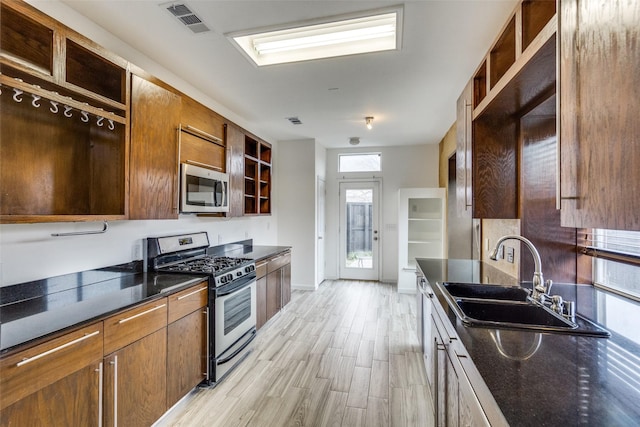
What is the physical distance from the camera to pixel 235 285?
260cm

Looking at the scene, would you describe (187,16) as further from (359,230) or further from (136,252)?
(359,230)

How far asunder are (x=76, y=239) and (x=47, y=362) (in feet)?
3.22

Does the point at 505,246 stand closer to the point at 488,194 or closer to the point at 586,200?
the point at 488,194

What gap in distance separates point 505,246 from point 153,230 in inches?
119

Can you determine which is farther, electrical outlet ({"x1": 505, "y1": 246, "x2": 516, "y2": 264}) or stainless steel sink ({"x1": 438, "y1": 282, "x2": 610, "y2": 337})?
electrical outlet ({"x1": 505, "y1": 246, "x2": 516, "y2": 264})

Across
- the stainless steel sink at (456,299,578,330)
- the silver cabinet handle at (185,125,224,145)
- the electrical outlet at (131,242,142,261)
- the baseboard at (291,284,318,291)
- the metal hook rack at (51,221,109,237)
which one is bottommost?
the baseboard at (291,284,318,291)

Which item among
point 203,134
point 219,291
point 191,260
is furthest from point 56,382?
point 203,134

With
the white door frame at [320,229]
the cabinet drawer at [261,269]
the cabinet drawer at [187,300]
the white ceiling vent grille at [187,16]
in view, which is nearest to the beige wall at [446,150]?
the white door frame at [320,229]

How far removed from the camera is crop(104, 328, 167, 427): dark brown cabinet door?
151cm

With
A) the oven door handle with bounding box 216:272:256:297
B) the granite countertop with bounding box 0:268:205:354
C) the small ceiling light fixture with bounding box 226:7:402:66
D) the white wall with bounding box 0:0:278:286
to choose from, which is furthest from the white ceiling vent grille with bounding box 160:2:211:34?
the oven door handle with bounding box 216:272:256:297


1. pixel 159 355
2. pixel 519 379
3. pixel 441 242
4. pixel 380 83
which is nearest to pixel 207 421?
pixel 159 355

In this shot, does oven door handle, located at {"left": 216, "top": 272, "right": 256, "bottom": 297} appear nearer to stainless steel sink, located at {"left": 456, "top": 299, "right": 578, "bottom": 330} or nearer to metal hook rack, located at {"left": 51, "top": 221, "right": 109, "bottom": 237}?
metal hook rack, located at {"left": 51, "top": 221, "right": 109, "bottom": 237}

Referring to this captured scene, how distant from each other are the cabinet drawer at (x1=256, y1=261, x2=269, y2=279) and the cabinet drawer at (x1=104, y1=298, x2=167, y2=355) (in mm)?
1367

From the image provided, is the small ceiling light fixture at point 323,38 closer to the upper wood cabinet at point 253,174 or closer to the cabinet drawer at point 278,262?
the upper wood cabinet at point 253,174
